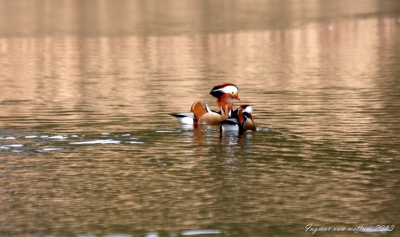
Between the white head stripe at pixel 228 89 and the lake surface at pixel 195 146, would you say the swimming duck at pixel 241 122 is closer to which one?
the lake surface at pixel 195 146

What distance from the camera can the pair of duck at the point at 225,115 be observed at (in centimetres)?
1772

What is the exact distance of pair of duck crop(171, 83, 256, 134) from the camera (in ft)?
58.1

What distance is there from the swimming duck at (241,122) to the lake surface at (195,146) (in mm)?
341

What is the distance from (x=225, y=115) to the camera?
18250 millimetres

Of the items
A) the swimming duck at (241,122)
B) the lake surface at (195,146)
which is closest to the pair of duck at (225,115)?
the swimming duck at (241,122)

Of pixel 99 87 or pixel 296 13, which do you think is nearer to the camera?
pixel 99 87

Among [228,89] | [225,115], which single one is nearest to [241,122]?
[225,115]

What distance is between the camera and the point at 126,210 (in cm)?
1197

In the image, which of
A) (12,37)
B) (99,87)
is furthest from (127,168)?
(12,37)

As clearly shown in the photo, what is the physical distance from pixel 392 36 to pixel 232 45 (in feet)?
29.4

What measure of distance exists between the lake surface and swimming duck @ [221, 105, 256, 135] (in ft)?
1.12

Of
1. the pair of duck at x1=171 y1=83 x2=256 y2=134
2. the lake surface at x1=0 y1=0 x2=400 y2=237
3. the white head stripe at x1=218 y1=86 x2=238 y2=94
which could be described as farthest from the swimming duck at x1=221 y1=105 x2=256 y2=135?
the white head stripe at x1=218 y1=86 x2=238 y2=94

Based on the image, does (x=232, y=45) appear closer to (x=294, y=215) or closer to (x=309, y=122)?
(x=309, y=122)

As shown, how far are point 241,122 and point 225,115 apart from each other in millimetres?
597
